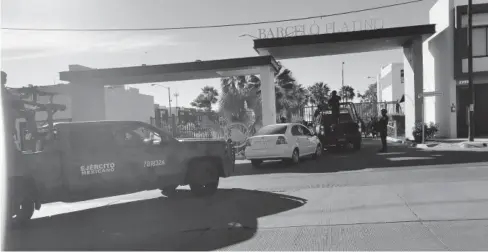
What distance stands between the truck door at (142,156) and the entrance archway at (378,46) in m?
14.2

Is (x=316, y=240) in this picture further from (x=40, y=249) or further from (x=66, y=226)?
(x=66, y=226)

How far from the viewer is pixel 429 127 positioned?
22.5m

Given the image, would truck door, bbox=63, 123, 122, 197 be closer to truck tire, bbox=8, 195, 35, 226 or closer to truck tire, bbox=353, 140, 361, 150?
truck tire, bbox=8, 195, 35, 226

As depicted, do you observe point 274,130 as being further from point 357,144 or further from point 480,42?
point 480,42

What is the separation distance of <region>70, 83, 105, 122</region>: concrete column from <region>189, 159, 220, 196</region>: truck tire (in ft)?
Result: 52.6

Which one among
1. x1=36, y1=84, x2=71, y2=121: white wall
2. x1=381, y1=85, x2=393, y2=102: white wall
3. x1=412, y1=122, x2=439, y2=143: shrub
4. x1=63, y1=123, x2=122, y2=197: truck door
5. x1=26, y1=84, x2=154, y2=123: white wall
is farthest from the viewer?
x1=381, y1=85, x2=393, y2=102: white wall

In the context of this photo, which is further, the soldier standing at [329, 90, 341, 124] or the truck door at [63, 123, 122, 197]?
the soldier standing at [329, 90, 341, 124]

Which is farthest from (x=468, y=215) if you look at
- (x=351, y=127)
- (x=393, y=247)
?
(x=351, y=127)

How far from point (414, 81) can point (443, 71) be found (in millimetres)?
2150

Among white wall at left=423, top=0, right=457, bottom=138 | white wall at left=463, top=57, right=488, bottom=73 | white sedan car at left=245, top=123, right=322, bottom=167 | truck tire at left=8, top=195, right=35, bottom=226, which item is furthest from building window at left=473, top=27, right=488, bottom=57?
truck tire at left=8, top=195, right=35, bottom=226

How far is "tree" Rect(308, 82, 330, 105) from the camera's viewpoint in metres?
56.9

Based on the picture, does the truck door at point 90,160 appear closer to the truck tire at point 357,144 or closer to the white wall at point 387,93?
the truck tire at point 357,144

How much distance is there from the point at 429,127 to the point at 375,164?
34.9 feet

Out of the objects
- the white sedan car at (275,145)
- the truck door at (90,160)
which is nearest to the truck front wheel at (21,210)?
the truck door at (90,160)
